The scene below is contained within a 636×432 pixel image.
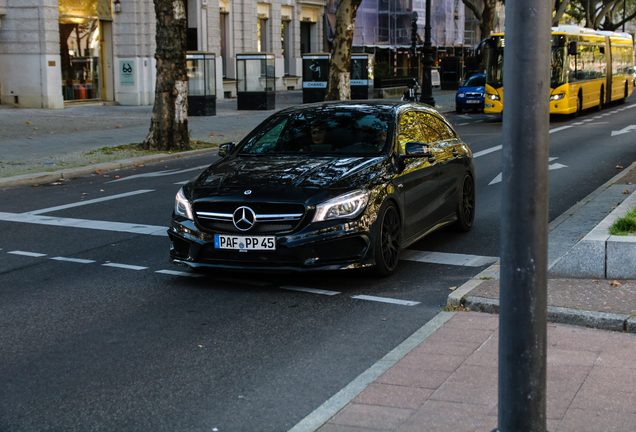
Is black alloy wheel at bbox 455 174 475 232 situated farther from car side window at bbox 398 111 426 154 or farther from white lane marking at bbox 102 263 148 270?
white lane marking at bbox 102 263 148 270

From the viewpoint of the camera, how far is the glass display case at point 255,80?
101ft

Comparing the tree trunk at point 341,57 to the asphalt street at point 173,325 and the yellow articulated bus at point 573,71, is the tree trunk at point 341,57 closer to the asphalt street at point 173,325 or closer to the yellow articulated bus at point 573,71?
the yellow articulated bus at point 573,71

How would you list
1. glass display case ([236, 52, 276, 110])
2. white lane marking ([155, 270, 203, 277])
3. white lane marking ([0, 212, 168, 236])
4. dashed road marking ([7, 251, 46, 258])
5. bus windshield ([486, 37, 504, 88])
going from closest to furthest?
white lane marking ([155, 270, 203, 277]) < dashed road marking ([7, 251, 46, 258]) < white lane marking ([0, 212, 168, 236]) < bus windshield ([486, 37, 504, 88]) < glass display case ([236, 52, 276, 110])

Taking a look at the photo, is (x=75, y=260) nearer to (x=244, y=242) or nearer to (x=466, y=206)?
(x=244, y=242)

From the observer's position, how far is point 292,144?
797 cm

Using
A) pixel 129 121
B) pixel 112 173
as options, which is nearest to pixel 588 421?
pixel 112 173

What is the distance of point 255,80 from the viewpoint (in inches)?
1230

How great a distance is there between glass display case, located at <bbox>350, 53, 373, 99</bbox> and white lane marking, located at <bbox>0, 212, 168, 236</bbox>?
26.9 m

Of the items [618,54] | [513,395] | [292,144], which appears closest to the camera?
[513,395]

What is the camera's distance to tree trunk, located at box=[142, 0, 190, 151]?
59.9ft

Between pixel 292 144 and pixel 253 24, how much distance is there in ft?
117

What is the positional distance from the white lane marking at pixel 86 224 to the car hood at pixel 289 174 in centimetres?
216

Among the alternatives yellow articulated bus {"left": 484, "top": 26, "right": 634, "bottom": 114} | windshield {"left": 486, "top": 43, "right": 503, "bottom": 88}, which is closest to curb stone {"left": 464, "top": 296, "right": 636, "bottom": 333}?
yellow articulated bus {"left": 484, "top": 26, "right": 634, "bottom": 114}

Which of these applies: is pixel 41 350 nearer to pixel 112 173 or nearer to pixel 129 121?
pixel 112 173
